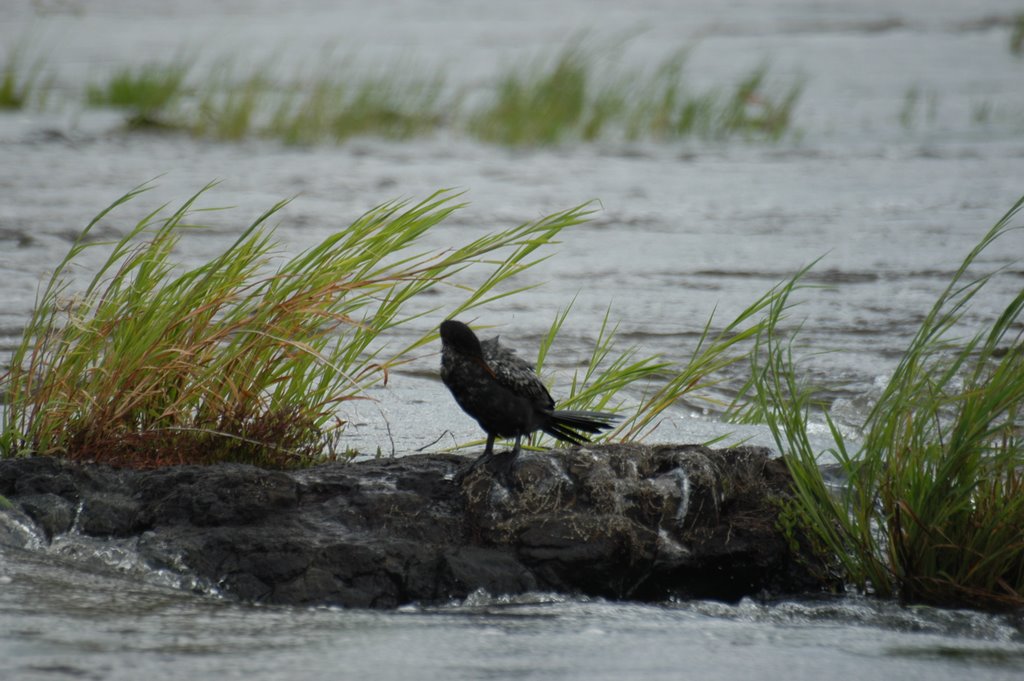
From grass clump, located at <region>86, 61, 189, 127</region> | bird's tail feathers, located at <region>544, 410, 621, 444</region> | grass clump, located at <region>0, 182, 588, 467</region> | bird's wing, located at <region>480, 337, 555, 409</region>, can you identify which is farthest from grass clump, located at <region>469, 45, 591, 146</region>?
bird's wing, located at <region>480, 337, 555, 409</region>

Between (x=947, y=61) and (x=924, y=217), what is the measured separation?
31.1 ft

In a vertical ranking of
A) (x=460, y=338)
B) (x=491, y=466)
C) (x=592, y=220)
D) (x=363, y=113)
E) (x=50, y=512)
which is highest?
(x=363, y=113)

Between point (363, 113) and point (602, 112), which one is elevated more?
point (602, 112)

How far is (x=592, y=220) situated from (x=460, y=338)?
682 centimetres

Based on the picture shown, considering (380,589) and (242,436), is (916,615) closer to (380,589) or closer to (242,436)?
(380,589)

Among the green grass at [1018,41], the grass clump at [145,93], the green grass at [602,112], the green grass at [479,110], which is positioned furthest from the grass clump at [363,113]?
the green grass at [1018,41]

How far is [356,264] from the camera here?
4355 millimetres

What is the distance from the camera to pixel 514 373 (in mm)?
3871

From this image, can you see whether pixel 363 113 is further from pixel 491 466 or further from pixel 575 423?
pixel 491 466

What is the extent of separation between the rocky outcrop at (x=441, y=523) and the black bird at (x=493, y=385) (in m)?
0.12

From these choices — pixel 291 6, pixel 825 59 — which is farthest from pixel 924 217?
pixel 291 6

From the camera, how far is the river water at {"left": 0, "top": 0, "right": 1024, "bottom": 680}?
324 centimetres

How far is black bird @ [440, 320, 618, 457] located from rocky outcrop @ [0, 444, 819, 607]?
0.12 meters

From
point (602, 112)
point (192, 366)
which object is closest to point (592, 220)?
point (602, 112)
